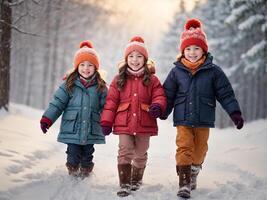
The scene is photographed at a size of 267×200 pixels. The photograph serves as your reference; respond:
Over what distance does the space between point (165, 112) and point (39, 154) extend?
356 centimetres

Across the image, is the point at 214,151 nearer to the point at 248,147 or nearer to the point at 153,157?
the point at 248,147

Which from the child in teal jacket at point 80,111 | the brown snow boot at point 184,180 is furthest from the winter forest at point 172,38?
the brown snow boot at point 184,180

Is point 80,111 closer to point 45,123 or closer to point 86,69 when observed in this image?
point 45,123

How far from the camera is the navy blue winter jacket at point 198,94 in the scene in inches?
228

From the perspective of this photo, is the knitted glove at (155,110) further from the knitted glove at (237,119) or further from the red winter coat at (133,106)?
the knitted glove at (237,119)

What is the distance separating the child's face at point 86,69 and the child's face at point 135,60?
33.0 inches

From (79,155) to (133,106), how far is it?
1.40m

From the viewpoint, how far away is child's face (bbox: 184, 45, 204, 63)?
19.9 feet

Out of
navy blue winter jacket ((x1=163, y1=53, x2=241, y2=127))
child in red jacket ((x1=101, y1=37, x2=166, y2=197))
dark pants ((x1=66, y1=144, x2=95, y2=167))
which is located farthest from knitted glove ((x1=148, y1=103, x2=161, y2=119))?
dark pants ((x1=66, y1=144, x2=95, y2=167))

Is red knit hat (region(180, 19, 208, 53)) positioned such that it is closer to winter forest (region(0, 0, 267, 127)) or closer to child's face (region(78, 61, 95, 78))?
child's face (region(78, 61, 95, 78))

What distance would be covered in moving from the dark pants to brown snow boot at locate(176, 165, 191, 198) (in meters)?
1.71

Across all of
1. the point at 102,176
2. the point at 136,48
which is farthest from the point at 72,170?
the point at 136,48

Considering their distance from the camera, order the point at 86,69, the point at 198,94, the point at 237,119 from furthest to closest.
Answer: the point at 86,69 < the point at 198,94 < the point at 237,119

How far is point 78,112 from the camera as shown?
21.2 feet
